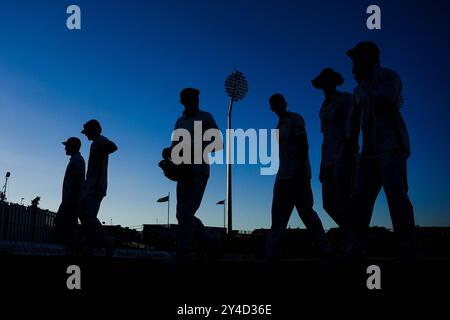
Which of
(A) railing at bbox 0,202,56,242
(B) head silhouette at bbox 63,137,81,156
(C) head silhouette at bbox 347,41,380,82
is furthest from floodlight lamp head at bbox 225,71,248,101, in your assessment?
(C) head silhouette at bbox 347,41,380,82

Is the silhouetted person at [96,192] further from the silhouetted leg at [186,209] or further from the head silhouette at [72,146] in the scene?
the silhouetted leg at [186,209]

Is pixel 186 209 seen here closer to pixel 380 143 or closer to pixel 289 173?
pixel 289 173

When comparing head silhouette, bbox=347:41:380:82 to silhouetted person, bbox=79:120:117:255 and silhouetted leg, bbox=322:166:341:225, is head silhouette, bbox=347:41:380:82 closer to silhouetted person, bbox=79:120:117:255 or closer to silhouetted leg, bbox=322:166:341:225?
silhouetted leg, bbox=322:166:341:225

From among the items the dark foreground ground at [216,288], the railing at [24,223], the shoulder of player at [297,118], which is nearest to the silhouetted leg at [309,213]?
the shoulder of player at [297,118]

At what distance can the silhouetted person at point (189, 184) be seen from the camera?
605 centimetres

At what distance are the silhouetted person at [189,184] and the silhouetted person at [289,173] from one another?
1410 millimetres

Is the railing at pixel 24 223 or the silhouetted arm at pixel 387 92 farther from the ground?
the silhouetted arm at pixel 387 92

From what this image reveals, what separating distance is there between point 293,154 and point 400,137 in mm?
2540

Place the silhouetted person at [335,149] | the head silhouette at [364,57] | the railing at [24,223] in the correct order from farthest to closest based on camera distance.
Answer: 1. the railing at [24,223]
2. the silhouetted person at [335,149]
3. the head silhouette at [364,57]

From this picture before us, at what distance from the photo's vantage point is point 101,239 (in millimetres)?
8383

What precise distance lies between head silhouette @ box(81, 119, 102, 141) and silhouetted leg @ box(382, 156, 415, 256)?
607 cm

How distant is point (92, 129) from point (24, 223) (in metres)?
15.3
